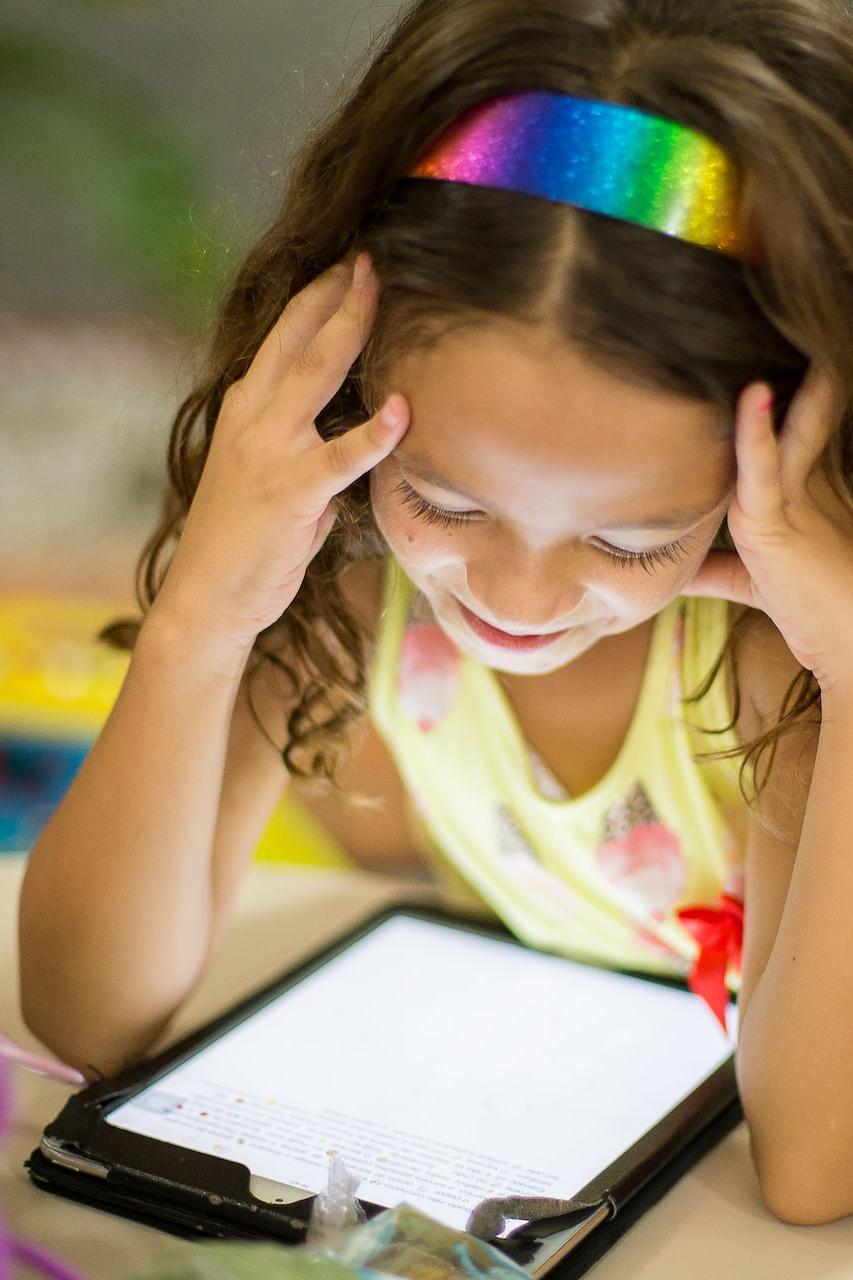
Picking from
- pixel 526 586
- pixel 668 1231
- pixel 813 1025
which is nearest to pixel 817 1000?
pixel 813 1025

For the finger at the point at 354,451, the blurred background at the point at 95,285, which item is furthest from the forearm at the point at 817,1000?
the blurred background at the point at 95,285

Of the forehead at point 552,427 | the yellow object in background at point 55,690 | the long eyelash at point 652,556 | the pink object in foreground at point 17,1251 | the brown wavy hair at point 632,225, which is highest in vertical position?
the brown wavy hair at point 632,225

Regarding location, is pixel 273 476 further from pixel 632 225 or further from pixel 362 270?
pixel 632 225

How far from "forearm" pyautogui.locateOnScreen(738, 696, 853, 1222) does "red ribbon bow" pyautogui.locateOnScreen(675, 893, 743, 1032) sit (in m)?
0.10

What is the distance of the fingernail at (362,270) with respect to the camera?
646 mm

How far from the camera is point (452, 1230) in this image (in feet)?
1.67

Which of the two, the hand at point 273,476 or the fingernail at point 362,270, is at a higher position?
the fingernail at point 362,270

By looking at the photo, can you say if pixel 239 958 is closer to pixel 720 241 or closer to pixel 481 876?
pixel 481 876

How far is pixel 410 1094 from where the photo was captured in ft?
2.24

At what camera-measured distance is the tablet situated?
1.97 feet

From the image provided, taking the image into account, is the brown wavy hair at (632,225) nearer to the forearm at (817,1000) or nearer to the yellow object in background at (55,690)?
the forearm at (817,1000)

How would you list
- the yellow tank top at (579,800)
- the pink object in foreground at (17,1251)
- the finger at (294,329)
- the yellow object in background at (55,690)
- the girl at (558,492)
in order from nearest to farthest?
the pink object in foreground at (17,1251), the girl at (558,492), the finger at (294,329), the yellow tank top at (579,800), the yellow object in background at (55,690)

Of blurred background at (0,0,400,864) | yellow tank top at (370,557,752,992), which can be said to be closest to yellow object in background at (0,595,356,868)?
blurred background at (0,0,400,864)

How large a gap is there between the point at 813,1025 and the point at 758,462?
0.80 feet
